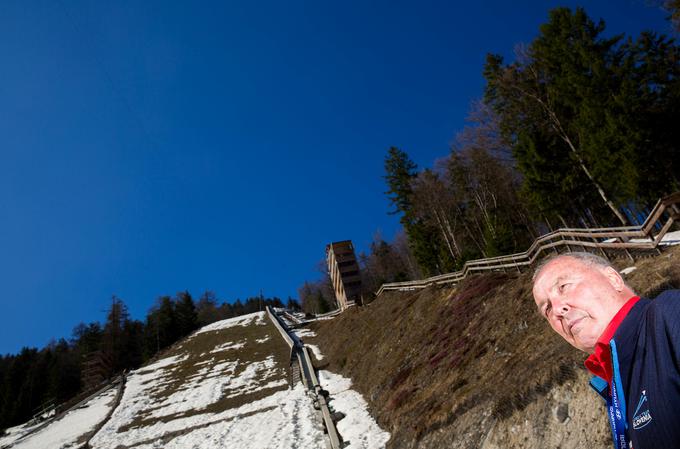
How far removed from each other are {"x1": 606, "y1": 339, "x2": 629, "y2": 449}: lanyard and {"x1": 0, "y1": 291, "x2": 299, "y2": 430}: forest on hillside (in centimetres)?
5255

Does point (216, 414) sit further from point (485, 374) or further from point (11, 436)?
point (11, 436)

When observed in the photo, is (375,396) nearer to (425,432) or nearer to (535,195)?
(425,432)

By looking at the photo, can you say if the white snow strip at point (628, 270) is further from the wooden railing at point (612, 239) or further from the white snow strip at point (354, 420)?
the white snow strip at point (354, 420)

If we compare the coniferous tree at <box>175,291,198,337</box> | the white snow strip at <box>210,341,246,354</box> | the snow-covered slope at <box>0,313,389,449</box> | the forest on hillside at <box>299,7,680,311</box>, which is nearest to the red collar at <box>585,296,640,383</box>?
the snow-covered slope at <box>0,313,389,449</box>

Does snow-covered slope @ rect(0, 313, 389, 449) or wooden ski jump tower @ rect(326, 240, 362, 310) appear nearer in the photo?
snow-covered slope @ rect(0, 313, 389, 449)

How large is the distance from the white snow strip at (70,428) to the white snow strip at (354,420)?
46.1 ft

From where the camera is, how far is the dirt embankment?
5047mm

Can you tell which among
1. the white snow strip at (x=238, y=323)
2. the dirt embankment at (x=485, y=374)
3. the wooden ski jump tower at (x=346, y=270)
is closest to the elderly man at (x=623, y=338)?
the dirt embankment at (x=485, y=374)

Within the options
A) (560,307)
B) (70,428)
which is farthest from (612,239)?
(70,428)

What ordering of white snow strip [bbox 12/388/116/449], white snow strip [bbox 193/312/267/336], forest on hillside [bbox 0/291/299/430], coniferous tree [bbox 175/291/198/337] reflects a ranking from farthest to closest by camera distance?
coniferous tree [bbox 175/291/198/337] → white snow strip [bbox 193/312/267/336] → forest on hillside [bbox 0/291/299/430] → white snow strip [bbox 12/388/116/449]

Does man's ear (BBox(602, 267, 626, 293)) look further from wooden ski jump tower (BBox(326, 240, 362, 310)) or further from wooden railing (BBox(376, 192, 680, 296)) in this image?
wooden ski jump tower (BBox(326, 240, 362, 310))

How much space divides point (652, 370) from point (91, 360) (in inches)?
2696

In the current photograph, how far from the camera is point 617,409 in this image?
161 centimetres

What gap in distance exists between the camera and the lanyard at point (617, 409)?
1426 mm
